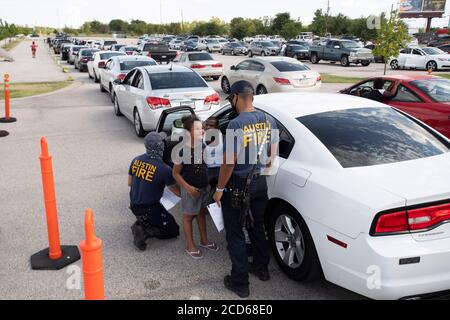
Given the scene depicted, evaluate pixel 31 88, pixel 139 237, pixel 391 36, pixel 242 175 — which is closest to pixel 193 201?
pixel 139 237

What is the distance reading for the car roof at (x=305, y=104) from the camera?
4195 millimetres

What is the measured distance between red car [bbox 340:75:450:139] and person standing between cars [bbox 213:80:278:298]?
16.3ft

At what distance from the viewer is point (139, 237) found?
14.7 ft

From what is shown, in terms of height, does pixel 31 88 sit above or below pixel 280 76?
below

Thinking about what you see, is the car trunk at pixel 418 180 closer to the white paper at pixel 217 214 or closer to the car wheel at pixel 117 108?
the white paper at pixel 217 214

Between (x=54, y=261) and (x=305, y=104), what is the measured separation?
3000 mm

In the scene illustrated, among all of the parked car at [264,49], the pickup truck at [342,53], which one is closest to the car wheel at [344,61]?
the pickup truck at [342,53]

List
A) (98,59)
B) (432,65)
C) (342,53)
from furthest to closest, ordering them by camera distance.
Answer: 1. (342,53)
2. (432,65)
3. (98,59)

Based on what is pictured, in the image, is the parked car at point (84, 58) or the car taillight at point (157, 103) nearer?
the car taillight at point (157, 103)

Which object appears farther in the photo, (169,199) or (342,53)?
(342,53)

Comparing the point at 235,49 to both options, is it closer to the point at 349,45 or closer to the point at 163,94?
the point at 349,45

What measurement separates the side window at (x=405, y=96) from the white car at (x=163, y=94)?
3.63 meters

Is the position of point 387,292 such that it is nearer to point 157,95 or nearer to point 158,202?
point 158,202
